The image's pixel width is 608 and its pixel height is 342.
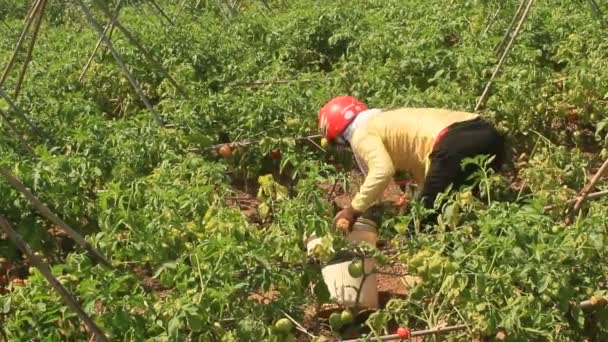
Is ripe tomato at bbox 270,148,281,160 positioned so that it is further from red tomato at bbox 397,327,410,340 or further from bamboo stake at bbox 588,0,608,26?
bamboo stake at bbox 588,0,608,26

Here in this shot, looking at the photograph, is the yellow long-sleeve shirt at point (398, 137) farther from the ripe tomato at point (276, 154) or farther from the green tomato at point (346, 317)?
the ripe tomato at point (276, 154)

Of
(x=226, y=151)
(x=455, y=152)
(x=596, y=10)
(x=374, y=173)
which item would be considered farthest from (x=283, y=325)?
(x=596, y=10)

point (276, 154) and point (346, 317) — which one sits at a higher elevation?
point (276, 154)

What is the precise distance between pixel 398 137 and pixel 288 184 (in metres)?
1.21

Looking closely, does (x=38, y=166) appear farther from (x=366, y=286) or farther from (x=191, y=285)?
(x=366, y=286)

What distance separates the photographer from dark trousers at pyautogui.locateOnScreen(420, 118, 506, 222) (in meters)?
4.09

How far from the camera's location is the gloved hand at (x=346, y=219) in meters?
3.80

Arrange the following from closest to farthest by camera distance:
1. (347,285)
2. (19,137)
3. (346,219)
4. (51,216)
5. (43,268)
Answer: (43,268), (51,216), (347,285), (346,219), (19,137)

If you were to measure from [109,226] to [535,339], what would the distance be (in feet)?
5.80

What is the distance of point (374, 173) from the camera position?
403 cm

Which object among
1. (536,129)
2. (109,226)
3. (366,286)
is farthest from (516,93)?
(109,226)

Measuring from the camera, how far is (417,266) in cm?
327

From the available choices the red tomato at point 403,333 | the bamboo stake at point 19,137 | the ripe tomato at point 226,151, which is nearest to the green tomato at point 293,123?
the ripe tomato at point 226,151

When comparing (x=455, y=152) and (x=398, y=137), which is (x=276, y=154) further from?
(x=455, y=152)
